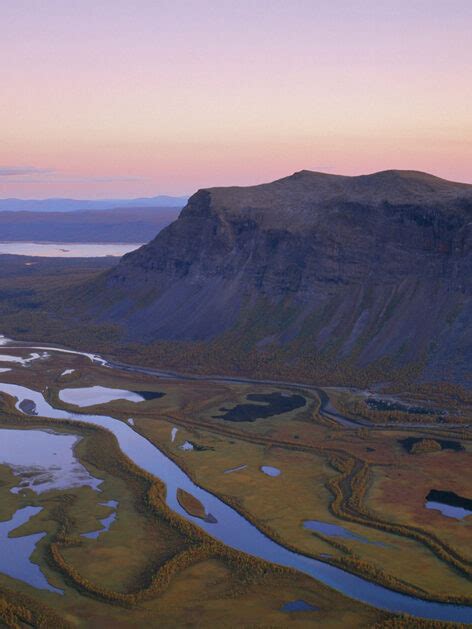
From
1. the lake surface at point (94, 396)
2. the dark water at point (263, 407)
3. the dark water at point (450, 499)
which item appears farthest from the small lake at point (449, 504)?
the lake surface at point (94, 396)

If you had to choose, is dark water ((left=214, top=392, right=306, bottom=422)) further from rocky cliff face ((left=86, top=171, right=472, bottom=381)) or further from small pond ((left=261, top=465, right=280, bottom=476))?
rocky cliff face ((left=86, top=171, right=472, bottom=381))

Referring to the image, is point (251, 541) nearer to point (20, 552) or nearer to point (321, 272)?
point (20, 552)

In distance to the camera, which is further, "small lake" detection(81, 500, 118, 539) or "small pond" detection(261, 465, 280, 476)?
"small pond" detection(261, 465, 280, 476)

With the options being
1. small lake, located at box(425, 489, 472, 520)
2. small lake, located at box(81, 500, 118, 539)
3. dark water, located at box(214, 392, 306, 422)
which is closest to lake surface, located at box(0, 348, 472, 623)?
small lake, located at box(81, 500, 118, 539)

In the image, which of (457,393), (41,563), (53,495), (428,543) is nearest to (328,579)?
(428,543)

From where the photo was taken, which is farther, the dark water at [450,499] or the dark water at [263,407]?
the dark water at [263,407]

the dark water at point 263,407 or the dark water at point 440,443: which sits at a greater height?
the dark water at point 440,443

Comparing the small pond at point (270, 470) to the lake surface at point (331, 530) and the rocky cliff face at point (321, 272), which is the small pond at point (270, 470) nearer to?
the lake surface at point (331, 530)
